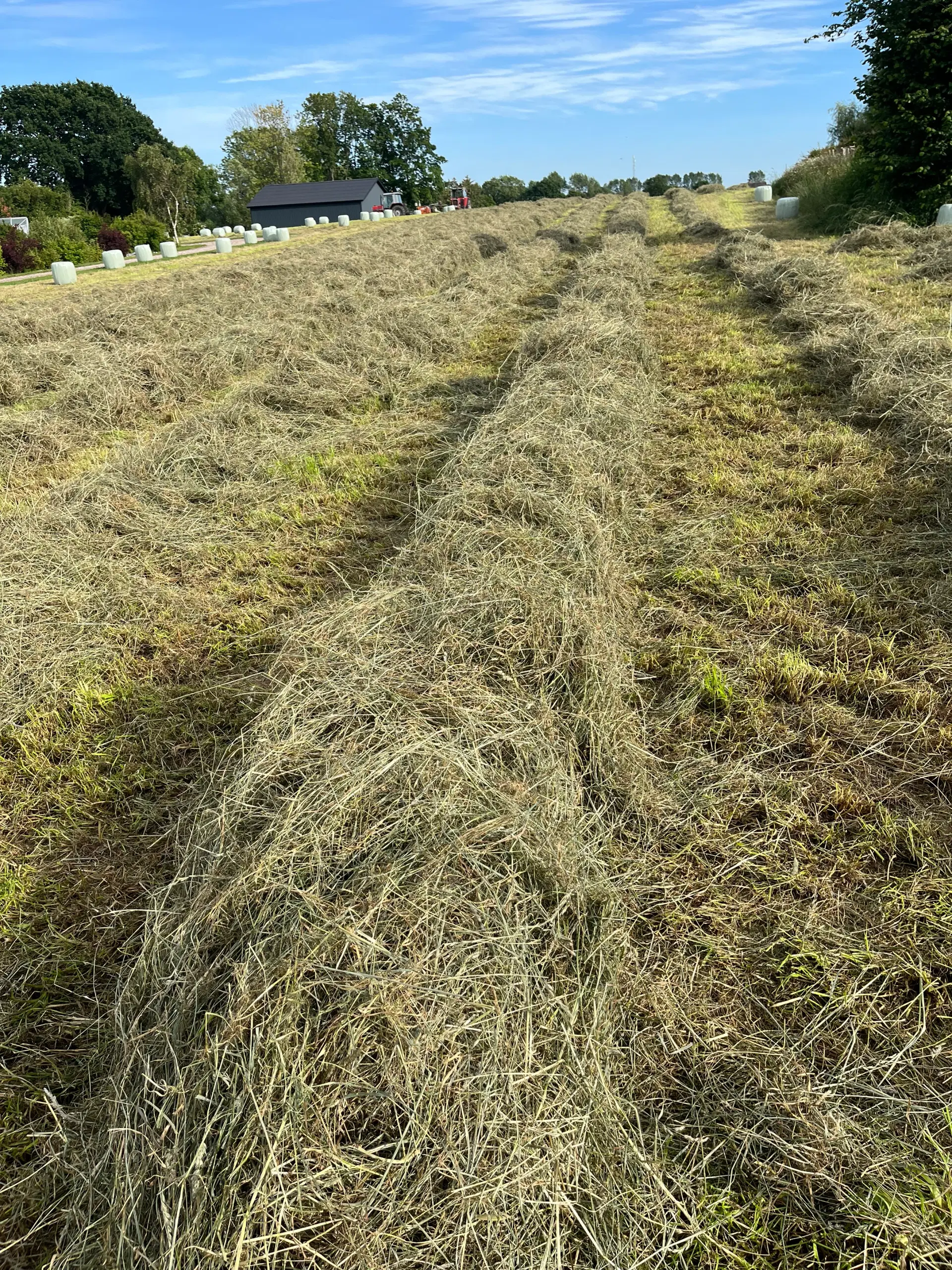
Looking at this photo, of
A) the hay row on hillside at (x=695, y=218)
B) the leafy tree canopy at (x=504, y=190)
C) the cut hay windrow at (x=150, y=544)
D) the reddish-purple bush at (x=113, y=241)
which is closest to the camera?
the cut hay windrow at (x=150, y=544)

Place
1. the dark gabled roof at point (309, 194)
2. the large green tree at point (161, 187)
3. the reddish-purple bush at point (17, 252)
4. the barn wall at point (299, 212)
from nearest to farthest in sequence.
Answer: the reddish-purple bush at point (17, 252) < the large green tree at point (161, 187) < the barn wall at point (299, 212) < the dark gabled roof at point (309, 194)

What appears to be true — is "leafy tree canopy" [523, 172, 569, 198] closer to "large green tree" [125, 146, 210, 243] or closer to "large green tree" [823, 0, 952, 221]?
"large green tree" [125, 146, 210, 243]

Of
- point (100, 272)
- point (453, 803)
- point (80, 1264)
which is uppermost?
point (100, 272)

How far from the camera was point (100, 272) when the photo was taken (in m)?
21.8

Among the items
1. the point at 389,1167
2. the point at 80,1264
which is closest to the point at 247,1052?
the point at 389,1167

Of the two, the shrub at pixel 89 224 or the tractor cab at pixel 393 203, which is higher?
the tractor cab at pixel 393 203

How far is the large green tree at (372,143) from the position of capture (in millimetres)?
67438

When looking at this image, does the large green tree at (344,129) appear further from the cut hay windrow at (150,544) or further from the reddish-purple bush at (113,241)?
the cut hay windrow at (150,544)

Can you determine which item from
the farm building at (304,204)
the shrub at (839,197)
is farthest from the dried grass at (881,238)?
the farm building at (304,204)

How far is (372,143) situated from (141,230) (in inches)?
1851

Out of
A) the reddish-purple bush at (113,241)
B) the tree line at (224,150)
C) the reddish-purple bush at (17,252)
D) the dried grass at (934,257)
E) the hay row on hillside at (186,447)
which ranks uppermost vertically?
the tree line at (224,150)

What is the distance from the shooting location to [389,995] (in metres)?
1.64

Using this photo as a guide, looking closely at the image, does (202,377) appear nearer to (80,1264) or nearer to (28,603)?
(28,603)

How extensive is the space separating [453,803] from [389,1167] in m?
0.88
